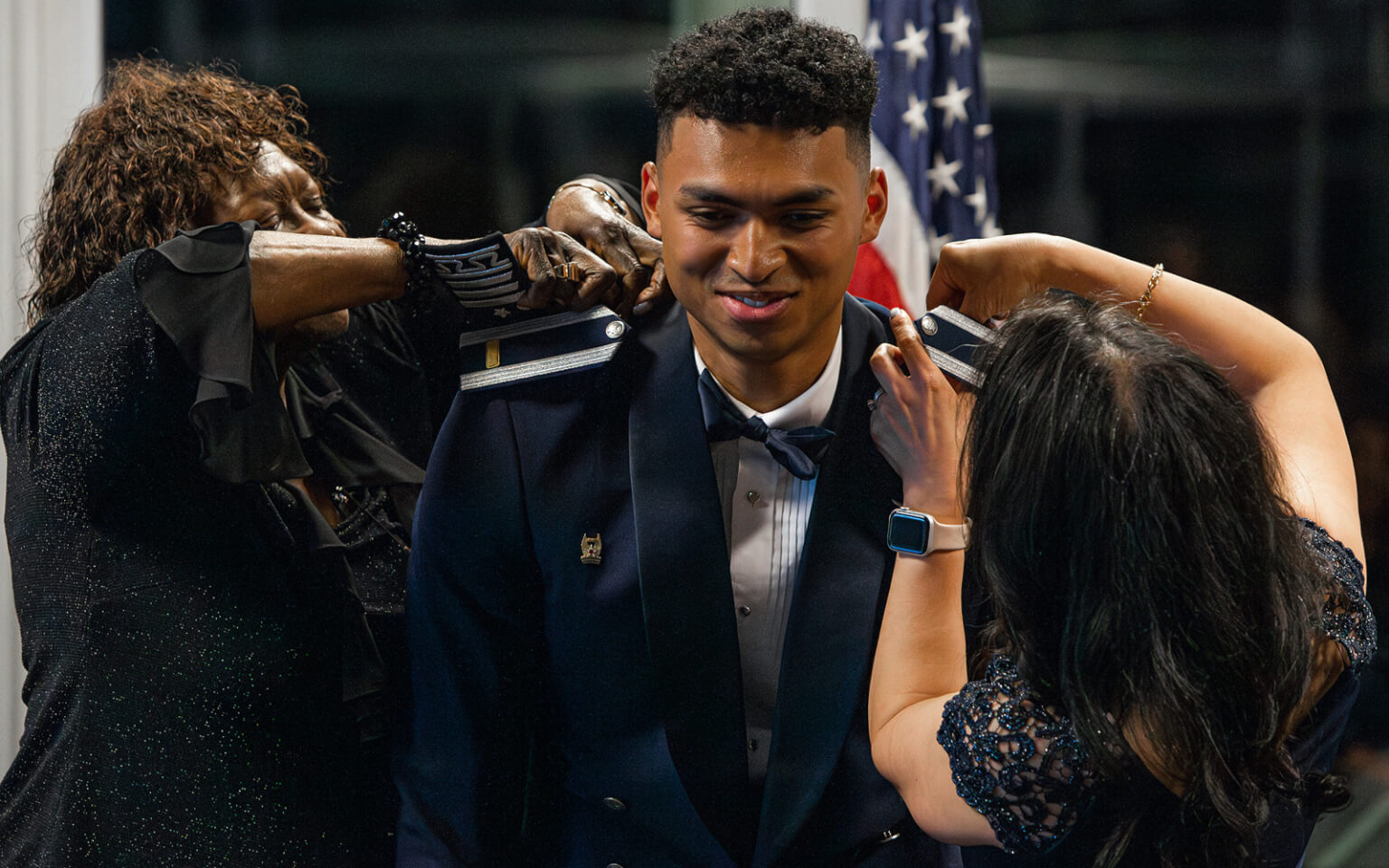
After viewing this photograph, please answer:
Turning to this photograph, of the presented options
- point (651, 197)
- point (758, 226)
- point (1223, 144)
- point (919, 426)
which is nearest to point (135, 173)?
point (651, 197)

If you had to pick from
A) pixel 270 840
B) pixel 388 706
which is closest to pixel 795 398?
pixel 388 706

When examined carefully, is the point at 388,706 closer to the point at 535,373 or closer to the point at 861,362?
the point at 535,373

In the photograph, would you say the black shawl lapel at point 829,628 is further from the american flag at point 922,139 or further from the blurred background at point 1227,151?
the blurred background at point 1227,151

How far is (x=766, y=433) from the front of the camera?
122 cm

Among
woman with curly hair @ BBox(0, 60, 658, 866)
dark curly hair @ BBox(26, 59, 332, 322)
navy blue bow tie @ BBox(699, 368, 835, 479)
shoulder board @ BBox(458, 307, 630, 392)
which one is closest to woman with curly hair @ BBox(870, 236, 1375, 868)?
navy blue bow tie @ BBox(699, 368, 835, 479)

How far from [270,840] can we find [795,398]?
31.4 inches

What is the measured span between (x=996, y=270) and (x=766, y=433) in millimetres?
336

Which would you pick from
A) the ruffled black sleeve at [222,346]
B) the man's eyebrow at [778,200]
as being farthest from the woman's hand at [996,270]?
the ruffled black sleeve at [222,346]

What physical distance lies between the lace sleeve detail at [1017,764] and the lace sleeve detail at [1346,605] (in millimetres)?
301

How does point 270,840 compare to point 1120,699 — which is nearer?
point 1120,699

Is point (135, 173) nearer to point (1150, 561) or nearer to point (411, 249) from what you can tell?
point (411, 249)

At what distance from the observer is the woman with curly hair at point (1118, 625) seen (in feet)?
3.23

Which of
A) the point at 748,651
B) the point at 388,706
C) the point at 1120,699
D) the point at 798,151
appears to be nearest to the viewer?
the point at 1120,699

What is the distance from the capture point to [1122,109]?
3.41m
